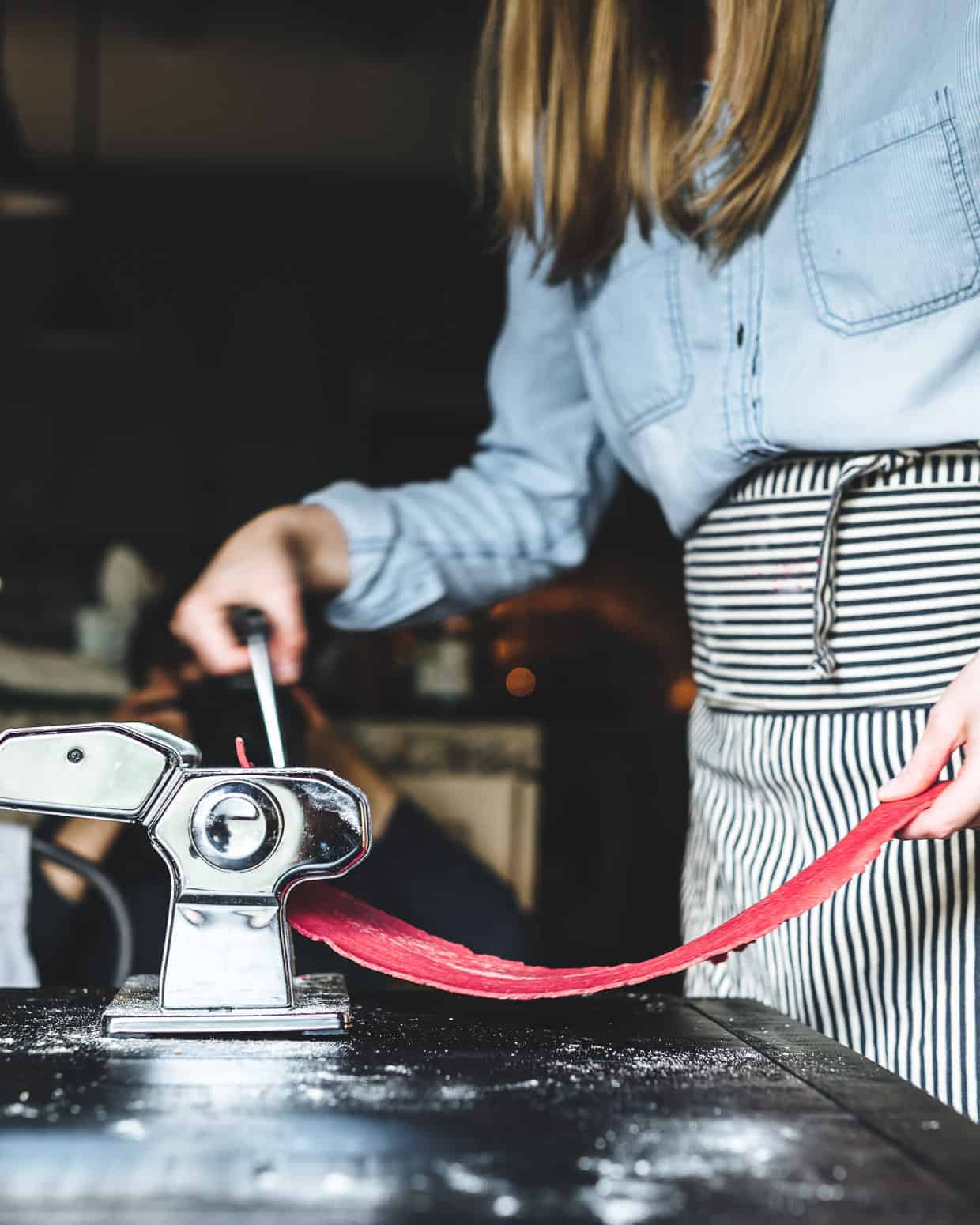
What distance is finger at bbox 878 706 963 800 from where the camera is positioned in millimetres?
592

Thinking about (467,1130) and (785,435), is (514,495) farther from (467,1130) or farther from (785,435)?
(467,1130)

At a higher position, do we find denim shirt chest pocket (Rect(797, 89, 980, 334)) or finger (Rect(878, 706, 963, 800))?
denim shirt chest pocket (Rect(797, 89, 980, 334))

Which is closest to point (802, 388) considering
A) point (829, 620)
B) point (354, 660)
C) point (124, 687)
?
point (829, 620)

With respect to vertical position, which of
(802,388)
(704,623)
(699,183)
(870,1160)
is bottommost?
(870,1160)

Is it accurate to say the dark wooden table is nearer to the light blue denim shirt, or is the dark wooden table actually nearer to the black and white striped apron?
the black and white striped apron

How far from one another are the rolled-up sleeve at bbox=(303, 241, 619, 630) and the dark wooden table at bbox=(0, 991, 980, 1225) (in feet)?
1.35

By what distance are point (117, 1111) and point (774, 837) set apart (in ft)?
1.59

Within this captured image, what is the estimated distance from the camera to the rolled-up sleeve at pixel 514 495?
960 millimetres

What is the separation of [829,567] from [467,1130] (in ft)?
1.48

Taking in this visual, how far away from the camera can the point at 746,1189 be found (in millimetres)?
→ 408

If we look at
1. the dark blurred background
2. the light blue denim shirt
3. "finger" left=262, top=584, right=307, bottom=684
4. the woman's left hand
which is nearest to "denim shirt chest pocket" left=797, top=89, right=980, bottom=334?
the light blue denim shirt

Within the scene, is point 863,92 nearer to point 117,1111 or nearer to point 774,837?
point 774,837

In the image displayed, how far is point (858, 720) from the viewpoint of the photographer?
2.53 ft

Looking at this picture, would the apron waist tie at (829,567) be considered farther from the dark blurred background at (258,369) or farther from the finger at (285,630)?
the dark blurred background at (258,369)
